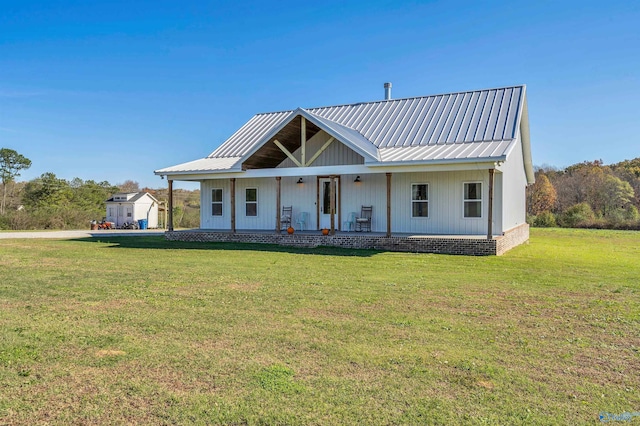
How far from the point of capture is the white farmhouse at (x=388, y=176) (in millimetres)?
13656

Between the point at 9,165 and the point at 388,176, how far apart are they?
110 feet

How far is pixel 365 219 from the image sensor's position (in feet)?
52.4

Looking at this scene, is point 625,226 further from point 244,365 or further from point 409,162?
point 244,365

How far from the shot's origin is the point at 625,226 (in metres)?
26.9

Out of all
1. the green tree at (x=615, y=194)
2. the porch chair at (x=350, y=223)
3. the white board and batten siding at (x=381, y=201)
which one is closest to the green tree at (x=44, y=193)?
the white board and batten siding at (x=381, y=201)

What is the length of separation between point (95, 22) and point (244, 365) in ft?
60.8

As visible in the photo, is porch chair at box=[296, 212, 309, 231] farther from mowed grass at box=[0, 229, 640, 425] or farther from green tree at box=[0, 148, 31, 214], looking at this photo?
green tree at box=[0, 148, 31, 214]

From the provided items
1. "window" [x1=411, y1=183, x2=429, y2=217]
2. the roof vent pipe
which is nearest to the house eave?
"window" [x1=411, y1=183, x2=429, y2=217]

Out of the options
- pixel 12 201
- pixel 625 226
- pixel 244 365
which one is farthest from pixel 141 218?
pixel 625 226

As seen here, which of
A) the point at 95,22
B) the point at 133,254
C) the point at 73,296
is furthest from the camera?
the point at 95,22

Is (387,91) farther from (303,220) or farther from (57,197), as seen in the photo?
(57,197)

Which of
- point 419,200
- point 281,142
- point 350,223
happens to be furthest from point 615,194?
point 281,142

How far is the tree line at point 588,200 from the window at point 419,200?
1793 centimetres

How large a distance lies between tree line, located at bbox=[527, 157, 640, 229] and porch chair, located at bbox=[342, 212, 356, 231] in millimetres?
18597
